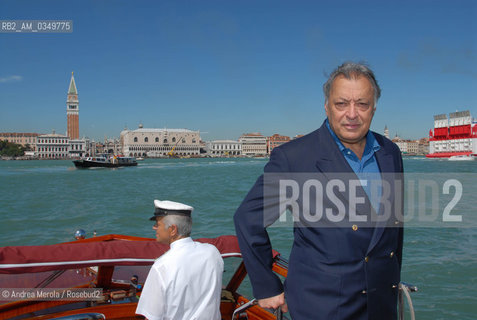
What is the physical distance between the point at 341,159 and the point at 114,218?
11816 millimetres

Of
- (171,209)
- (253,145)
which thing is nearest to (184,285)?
(171,209)

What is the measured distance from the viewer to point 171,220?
5.54ft

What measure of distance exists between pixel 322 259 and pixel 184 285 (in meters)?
0.70

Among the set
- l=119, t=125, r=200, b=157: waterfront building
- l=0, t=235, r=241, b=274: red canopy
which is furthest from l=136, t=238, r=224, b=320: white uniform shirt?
l=119, t=125, r=200, b=157: waterfront building

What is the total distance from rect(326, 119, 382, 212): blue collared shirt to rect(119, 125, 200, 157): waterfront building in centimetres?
11271

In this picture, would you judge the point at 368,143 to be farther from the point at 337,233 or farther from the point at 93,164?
the point at 93,164

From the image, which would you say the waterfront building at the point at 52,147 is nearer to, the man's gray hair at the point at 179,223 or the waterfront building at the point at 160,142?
the waterfront building at the point at 160,142

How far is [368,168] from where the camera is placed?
1.29 m

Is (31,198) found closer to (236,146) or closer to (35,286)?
(35,286)

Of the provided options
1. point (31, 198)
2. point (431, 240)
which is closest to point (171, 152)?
point (31, 198)

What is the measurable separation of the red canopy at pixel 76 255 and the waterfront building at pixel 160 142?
111779 mm

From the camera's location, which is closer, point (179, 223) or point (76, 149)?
point (179, 223)

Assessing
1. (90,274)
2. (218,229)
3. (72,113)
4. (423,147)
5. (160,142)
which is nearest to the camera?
(90,274)

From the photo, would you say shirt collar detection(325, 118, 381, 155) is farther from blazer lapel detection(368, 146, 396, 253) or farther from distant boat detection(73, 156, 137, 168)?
distant boat detection(73, 156, 137, 168)
